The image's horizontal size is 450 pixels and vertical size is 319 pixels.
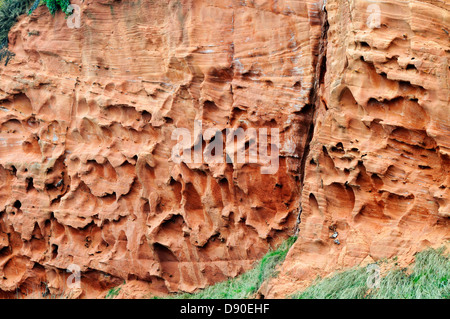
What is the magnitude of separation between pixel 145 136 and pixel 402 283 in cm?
539

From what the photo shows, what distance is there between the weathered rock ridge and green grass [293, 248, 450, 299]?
28 centimetres

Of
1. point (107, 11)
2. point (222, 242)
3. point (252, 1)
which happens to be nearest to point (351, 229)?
point (222, 242)

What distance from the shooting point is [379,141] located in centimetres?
793

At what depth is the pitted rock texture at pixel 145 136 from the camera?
9.62 metres

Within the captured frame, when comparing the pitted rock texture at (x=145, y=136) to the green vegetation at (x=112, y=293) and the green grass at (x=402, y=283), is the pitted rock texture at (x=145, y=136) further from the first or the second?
the green grass at (x=402, y=283)

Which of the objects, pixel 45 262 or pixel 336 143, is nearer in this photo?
pixel 336 143

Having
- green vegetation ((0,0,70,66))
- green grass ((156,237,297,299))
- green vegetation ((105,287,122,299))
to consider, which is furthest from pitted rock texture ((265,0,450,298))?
green vegetation ((0,0,70,66))

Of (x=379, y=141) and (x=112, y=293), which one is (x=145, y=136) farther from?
(x=379, y=141)

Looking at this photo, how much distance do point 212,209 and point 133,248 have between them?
1.82 meters

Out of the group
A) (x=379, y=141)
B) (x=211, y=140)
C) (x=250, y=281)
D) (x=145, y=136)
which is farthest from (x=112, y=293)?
(x=379, y=141)

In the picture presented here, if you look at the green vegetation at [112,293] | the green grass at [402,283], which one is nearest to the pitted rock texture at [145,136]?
the green vegetation at [112,293]

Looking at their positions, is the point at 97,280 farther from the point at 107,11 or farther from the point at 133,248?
the point at 107,11

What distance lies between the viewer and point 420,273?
714 cm

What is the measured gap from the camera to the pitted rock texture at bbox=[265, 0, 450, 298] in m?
7.43
